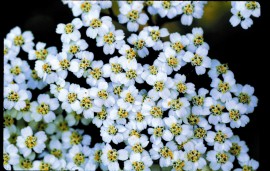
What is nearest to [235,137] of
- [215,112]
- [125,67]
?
[215,112]

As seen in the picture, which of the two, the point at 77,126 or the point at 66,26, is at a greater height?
the point at 66,26

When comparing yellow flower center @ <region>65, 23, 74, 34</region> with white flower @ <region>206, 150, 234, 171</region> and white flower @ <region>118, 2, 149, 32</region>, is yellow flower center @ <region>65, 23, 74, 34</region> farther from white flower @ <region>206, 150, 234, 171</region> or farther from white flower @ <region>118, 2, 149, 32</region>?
white flower @ <region>206, 150, 234, 171</region>

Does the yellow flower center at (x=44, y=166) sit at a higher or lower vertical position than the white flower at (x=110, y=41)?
lower

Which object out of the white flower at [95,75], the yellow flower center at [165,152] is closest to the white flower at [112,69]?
the white flower at [95,75]

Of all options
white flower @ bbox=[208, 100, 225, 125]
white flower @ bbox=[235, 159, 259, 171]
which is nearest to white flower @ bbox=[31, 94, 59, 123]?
white flower @ bbox=[208, 100, 225, 125]

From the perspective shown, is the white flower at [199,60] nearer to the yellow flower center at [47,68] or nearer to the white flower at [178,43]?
the white flower at [178,43]

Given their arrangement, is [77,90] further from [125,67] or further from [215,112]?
[215,112]

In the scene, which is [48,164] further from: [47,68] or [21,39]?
[21,39]
